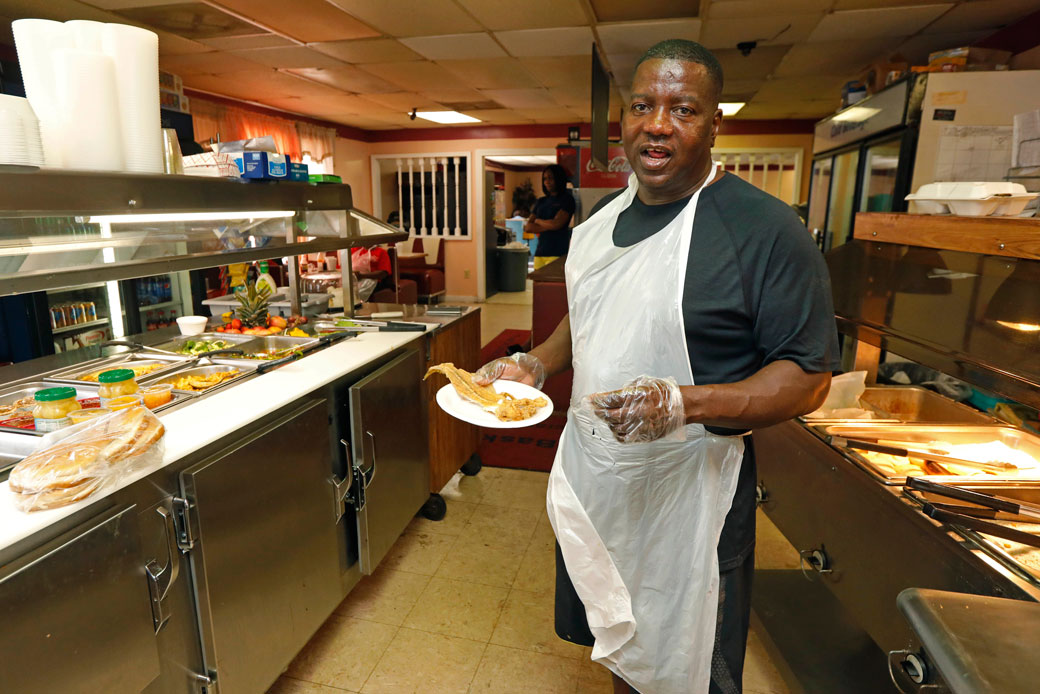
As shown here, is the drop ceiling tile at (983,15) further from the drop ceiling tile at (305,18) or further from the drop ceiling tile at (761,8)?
the drop ceiling tile at (305,18)

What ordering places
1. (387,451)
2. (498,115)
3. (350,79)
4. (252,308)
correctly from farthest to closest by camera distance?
(498,115) < (350,79) < (252,308) < (387,451)

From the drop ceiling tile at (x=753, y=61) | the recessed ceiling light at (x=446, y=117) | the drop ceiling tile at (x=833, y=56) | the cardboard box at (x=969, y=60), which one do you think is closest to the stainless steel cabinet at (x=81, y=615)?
the cardboard box at (x=969, y=60)

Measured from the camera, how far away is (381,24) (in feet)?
12.3

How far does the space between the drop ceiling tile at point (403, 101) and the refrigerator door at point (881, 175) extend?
4.16 m

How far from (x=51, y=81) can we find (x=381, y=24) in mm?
2805

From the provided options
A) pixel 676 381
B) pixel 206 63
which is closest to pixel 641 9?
pixel 676 381

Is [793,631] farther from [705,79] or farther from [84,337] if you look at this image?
[84,337]

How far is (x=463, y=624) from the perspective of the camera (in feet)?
6.84

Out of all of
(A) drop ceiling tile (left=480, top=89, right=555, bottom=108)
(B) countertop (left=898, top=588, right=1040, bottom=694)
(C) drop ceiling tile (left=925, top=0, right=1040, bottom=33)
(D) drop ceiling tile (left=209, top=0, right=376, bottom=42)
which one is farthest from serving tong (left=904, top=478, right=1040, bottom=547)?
(A) drop ceiling tile (left=480, top=89, right=555, bottom=108)

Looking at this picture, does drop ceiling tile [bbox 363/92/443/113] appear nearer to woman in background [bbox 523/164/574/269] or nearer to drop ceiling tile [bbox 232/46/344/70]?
drop ceiling tile [bbox 232/46/344/70]

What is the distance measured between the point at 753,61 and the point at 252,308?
A: 4.16m

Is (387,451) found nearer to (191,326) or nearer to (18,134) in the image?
(191,326)

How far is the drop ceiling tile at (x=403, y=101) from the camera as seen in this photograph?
6066mm

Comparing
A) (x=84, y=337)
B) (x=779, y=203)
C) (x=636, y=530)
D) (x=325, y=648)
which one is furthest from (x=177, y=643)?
(x=84, y=337)
